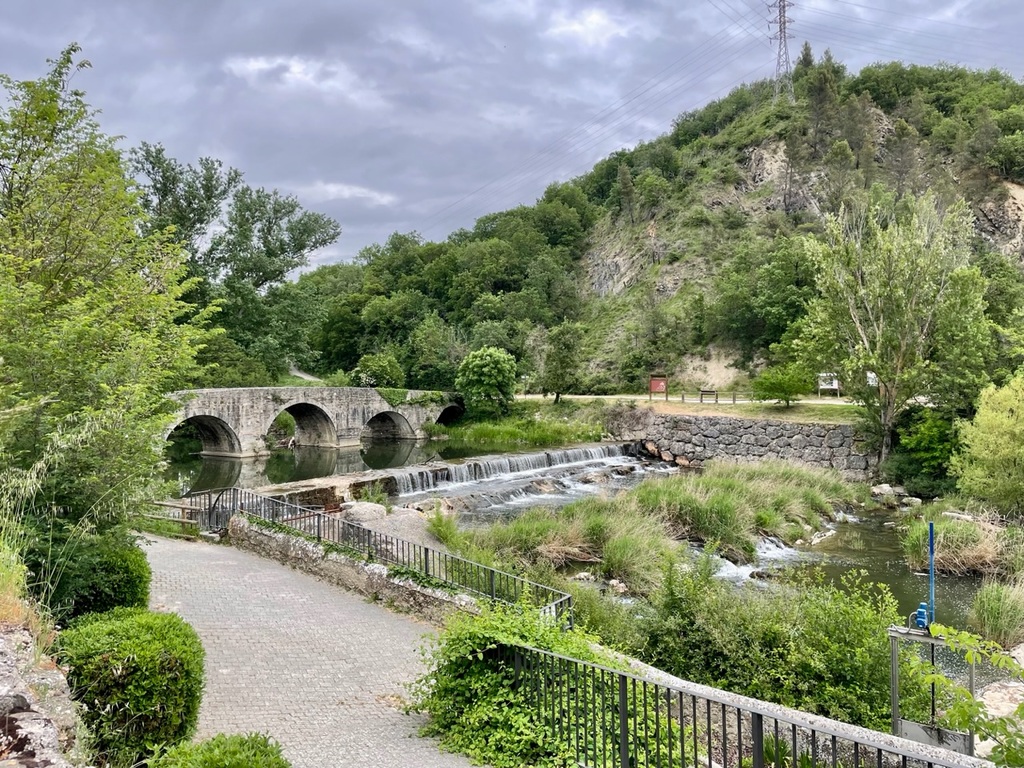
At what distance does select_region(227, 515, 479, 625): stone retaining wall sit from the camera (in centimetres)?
893

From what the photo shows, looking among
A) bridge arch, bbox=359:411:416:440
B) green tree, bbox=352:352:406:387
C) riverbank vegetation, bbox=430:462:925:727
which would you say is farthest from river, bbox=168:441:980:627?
green tree, bbox=352:352:406:387

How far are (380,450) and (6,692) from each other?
35.4 metres

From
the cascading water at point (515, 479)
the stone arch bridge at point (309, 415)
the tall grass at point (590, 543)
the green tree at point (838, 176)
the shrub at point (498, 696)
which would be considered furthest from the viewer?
the green tree at point (838, 176)

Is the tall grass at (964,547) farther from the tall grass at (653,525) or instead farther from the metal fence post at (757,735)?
the metal fence post at (757,735)

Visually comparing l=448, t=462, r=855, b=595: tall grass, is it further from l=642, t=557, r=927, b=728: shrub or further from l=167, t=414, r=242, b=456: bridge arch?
l=167, t=414, r=242, b=456: bridge arch

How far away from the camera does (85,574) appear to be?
6512mm

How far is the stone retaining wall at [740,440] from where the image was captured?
87.8 feet

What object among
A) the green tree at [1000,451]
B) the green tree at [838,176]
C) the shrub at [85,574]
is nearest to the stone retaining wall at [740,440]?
the green tree at [1000,451]

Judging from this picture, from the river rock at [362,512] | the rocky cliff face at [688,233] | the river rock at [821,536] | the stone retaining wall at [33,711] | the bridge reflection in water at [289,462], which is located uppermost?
the rocky cliff face at [688,233]

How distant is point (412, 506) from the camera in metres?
19.6

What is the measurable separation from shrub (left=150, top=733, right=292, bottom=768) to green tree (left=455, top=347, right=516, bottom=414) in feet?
117

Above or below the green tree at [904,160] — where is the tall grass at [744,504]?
below

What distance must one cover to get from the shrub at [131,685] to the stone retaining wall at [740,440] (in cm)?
2553

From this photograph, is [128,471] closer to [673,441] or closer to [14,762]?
[14,762]
